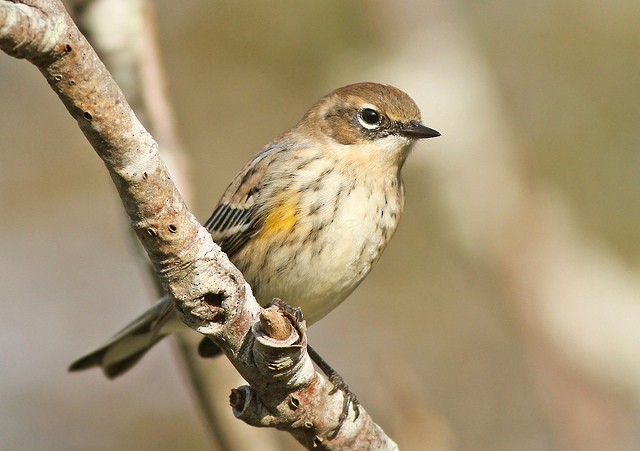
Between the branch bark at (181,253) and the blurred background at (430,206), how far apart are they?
390 centimetres

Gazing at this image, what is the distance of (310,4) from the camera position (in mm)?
8664

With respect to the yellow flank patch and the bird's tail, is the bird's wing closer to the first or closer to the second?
the yellow flank patch

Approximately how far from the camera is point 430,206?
9.70m

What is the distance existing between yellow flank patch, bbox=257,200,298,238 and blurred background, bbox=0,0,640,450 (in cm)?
300

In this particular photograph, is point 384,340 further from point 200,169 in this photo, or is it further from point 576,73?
point 576,73

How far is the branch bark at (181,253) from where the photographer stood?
8.16 ft

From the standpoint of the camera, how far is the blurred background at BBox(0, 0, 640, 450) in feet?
24.9

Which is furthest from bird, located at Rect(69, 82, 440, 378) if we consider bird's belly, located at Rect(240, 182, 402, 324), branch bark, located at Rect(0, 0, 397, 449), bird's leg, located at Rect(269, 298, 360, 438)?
branch bark, located at Rect(0, 0, 397, 449)

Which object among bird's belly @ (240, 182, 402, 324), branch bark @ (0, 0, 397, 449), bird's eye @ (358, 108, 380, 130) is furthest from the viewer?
bird's eye @ (358, 108, 380, 130)

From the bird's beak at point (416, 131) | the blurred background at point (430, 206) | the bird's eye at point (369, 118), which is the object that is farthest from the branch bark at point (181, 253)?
the blurred background at point (430, 206)

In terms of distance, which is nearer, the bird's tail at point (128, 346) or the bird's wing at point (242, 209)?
the bird's wing at point (242, 209)

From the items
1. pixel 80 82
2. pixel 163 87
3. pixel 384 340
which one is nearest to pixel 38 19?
pixel 80 82

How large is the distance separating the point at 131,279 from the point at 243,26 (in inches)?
121

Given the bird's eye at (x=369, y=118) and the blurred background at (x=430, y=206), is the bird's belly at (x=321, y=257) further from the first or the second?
the blurred background at (x=430, y=206)
